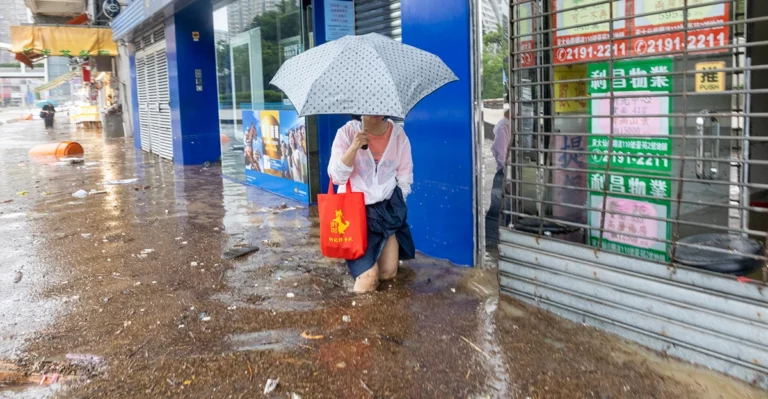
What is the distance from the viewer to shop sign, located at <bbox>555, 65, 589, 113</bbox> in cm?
380

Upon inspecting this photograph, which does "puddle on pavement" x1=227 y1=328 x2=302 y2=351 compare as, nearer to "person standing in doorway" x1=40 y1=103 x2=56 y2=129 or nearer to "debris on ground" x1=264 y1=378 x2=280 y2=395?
"debris on ground" x1=264 y1=378 x2=280 y2=395

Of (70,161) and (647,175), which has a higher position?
(647,175)

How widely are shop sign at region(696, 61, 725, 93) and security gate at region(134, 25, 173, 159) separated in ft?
40.4

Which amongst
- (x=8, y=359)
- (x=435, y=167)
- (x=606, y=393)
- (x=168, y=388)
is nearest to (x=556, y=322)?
(x=606, y=393)

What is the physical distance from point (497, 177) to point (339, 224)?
3.94 feet

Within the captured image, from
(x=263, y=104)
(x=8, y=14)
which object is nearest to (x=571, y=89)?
(x=263, y=104)

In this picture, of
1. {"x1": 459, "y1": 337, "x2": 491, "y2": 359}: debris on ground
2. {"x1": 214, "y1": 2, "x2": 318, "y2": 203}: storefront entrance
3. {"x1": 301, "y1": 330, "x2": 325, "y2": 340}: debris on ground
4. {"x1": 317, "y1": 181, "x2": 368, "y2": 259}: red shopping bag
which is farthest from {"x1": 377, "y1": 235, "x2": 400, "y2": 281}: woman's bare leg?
{"x1": 214, "y1": 2, "x2": 318, "y2": 203}: storefront entrance

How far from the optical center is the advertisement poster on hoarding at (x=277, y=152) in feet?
25.7

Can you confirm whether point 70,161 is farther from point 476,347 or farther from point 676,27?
point 676,27

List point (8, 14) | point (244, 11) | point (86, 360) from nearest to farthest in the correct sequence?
point (86, 360) < point (244, 11) < point (8, 14)

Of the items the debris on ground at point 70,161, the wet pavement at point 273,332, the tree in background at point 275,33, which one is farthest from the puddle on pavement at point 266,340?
the debris on ground at point 70,161

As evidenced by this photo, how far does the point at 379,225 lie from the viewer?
14.5 ft

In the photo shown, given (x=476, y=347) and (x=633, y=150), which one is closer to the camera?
(x=476, y=347)

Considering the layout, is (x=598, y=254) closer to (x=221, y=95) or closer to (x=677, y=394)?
(x=677, y=394)
